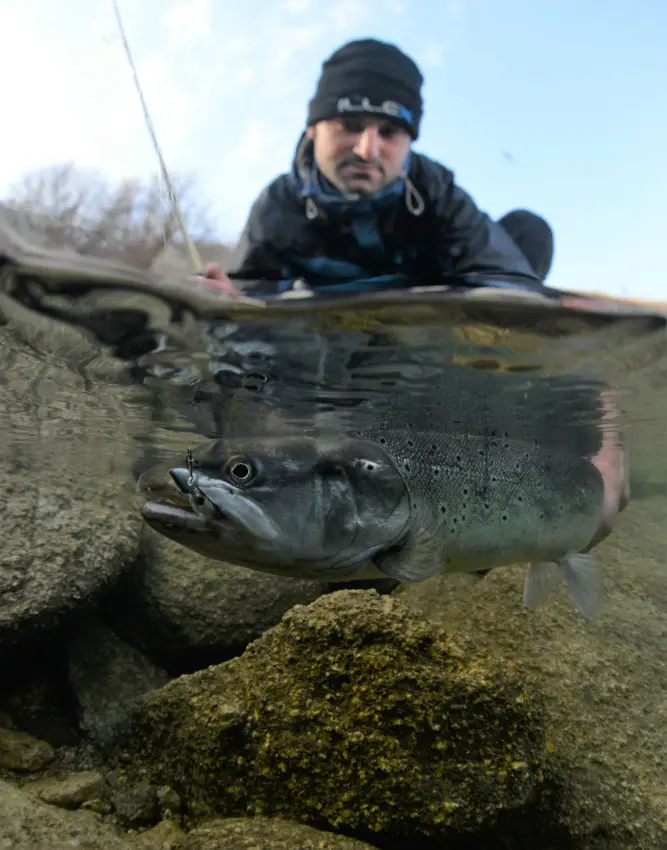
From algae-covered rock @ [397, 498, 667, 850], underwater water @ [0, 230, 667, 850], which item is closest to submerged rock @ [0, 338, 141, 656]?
underwater water @ [0, 230, 667, 850]

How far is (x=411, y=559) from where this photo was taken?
3127 mm

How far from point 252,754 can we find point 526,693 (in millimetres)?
1707

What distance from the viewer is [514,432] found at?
530 centimetres

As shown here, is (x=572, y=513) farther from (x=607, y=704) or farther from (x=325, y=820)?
(x=325, y=820)

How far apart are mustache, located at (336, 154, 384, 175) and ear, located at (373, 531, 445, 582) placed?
257cm

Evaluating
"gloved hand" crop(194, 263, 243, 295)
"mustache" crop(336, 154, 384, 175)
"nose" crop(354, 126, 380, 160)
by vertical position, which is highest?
"nose" crop(354, 126, 380, 160)

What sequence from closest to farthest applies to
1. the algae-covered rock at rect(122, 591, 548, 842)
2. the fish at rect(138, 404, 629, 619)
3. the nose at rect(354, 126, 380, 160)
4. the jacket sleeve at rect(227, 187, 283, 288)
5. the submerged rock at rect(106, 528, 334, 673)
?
the fish at rect(138, 404, 629, 619) → the algae-covered rock at rect(122, 591, 548, 842) → the nose at rect(354, 126, 380, 160) → the jacket sleeve at rect(227, 187, 283, 288) → the submerged rock at rect(106, 528, 334, 673)

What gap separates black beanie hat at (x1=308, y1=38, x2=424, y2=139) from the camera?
4.02m

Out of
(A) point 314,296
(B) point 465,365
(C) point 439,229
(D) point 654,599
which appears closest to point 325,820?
(A) point 314,296

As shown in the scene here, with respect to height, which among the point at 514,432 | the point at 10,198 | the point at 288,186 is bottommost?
the point at 514,432

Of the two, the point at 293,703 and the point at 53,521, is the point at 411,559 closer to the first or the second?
the point at 293,703

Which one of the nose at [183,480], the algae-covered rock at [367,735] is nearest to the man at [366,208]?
the nose at [183,480]

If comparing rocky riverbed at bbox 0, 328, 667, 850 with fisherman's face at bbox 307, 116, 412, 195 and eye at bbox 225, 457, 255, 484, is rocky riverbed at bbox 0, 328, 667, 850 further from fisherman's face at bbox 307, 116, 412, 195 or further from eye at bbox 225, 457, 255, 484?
fisherman's face at bbox 307, 116, 412, 195

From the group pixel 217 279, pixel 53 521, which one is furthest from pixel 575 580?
pixel 53 521
